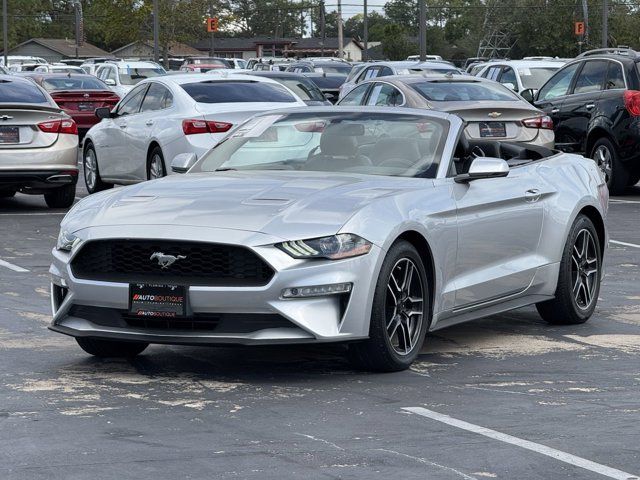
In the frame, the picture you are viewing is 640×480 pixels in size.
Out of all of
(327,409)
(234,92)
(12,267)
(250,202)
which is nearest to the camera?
(327,409)

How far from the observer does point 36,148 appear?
57.2ft

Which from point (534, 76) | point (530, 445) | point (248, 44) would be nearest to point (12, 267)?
point (530, 445)

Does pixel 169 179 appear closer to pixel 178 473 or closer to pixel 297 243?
pixel 297 243

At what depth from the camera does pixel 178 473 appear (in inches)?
221

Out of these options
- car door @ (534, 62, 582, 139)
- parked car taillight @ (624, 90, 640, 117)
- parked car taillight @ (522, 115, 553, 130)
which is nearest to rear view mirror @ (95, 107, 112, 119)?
parked car taillight @ (522, 115, 553, 130)

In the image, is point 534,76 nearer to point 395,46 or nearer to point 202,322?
point 202,322

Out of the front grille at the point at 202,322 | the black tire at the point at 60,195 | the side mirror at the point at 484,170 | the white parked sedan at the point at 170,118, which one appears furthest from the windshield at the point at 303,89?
the front grille at the point at 202,322

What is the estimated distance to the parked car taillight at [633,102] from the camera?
19141 mm

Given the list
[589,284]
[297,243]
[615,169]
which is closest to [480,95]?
[615,169]

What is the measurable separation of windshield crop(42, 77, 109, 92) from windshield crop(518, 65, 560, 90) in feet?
35.7

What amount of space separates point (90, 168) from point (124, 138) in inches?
63.0

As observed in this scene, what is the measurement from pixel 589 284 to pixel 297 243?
309cm

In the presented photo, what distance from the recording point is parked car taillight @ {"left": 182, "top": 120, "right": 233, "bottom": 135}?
55.7ft

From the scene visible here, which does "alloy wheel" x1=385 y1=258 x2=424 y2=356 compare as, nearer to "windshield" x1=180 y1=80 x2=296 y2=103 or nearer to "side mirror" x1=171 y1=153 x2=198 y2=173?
"side mirror" x1=171 y1=153 x2=198 y2=173
